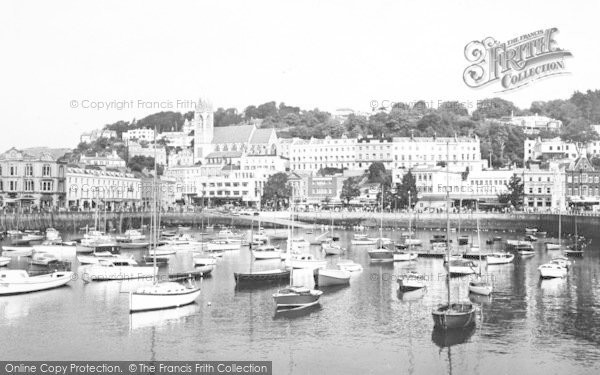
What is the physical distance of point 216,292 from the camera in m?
38.4

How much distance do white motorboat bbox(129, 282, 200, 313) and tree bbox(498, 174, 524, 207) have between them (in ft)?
238

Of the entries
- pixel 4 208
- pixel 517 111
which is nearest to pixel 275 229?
pixel 4 208

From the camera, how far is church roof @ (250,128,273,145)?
146 metres

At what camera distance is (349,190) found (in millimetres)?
111500

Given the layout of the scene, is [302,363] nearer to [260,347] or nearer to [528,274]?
[260,347]

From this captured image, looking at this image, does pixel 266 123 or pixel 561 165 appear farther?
pixel 266 123

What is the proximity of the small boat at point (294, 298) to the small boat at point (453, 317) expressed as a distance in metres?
6.44

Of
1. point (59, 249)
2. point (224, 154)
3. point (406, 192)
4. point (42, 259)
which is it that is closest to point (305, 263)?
point (42, 259)

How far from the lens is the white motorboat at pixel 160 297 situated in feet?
106

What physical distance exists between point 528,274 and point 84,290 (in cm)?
2648

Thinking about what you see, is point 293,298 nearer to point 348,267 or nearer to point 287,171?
point 348,267

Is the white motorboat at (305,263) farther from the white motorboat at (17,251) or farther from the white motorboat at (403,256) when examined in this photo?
the white motorboat at (17,251)

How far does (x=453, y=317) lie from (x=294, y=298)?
757 centimetres

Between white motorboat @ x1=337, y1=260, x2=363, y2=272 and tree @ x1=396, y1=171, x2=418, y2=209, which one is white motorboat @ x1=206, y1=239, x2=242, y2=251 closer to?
white motorboat @ x1=337, y1=260, x2=363, y2=272
